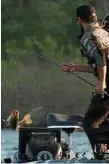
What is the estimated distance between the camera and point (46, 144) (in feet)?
21.9

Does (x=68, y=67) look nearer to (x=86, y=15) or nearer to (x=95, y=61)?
(x=95, y=61)

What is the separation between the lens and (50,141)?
671cm

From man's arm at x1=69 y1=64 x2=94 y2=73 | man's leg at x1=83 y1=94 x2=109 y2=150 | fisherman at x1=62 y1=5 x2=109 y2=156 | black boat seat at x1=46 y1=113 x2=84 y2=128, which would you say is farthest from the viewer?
black boat seat at x1=46 y1=113 x2=84 y2=128

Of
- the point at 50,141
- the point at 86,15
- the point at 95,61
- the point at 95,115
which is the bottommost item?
the point at 50,141

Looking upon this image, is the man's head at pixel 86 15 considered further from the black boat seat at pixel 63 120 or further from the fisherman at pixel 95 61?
the black boat seat at pixel 63 120

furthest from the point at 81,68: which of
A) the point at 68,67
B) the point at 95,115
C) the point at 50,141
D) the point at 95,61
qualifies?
the point at 50,141

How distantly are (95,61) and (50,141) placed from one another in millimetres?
860

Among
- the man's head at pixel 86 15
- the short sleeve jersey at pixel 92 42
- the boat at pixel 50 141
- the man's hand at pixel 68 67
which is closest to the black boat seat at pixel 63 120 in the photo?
the boat at pixel 50 141

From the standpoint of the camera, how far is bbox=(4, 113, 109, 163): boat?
6447 millimetres

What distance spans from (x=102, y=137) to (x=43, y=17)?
2104 cm

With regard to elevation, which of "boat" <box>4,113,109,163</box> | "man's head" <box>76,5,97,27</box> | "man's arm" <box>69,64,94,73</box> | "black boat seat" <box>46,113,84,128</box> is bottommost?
"boat" <box>4,113,109,163</box>

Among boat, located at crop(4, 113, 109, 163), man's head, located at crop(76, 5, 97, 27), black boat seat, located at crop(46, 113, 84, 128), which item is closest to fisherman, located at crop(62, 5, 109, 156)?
man's head, located at crop(76, 5, 97, 27)

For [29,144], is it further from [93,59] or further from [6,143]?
[6,143]

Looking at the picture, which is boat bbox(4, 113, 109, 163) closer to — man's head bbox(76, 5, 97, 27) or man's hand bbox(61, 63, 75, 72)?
man's hand bbox(61, 63, 75, 72)
